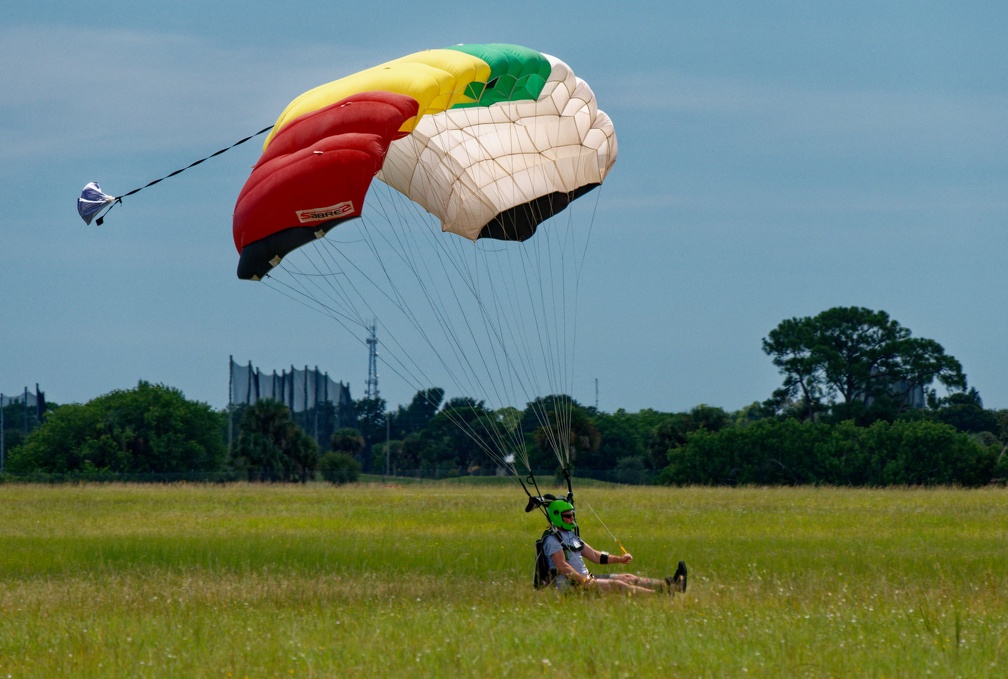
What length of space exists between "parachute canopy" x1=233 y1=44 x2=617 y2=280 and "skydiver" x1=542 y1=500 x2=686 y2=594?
3597 millimetres

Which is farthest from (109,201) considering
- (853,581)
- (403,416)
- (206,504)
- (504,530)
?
(403,416)

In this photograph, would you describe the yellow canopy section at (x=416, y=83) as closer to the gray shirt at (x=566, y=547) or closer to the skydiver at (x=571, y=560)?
the skydiver at (x=571, y=560)

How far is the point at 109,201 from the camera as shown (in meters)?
11.0

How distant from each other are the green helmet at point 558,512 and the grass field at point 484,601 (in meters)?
0.71

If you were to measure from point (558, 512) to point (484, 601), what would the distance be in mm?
1150

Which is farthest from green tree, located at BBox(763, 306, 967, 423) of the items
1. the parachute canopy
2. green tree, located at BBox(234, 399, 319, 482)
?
the parachute canopy

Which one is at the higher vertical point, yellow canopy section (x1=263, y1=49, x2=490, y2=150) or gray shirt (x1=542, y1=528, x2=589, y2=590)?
yellow canopy section (x1=263, y1=49, x2=490, y2=150)

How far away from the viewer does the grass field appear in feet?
27.8

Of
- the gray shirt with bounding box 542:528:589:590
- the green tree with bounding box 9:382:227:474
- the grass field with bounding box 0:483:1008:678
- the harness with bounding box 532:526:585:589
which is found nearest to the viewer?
the grass field with bounding box 0:483:1008:678

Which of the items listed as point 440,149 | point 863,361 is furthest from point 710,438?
point 440,149

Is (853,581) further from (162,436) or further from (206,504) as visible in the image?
(162,436)

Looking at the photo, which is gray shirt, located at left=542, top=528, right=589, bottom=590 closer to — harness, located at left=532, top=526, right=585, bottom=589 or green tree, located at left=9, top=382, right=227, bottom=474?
harness, located at left=532, top=526, right=585, bottom=589

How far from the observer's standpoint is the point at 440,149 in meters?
14.4

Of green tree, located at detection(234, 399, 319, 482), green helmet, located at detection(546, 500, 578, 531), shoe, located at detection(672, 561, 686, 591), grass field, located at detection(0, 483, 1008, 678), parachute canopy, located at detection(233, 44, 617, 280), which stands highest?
parachute canopy, located at detection(233, 44, 617, 280)
